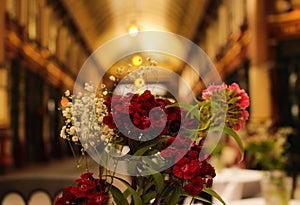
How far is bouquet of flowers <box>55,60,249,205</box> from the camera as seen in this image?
1447 millimetres

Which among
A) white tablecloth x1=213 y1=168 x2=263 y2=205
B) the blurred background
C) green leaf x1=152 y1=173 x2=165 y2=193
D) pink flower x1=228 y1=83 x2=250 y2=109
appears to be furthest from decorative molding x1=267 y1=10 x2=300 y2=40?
green leaf x1=152 y1=173 x2=165 y2=193

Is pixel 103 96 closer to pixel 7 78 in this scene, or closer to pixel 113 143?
pixel 113 143

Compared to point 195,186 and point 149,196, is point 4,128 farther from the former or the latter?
point 195,186

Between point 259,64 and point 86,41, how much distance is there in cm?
1738

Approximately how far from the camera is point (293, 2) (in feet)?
32.2

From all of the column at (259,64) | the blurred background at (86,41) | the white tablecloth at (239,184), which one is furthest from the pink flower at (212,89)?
the column at (259,64)

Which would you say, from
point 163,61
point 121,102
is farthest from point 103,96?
point 163,61

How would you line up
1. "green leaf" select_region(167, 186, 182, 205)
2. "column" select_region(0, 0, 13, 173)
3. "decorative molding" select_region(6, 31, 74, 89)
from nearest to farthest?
1. "green leaf" select_region(167, 186, 182, 205)
2. "column" select_region(0, 0, 13, 173)
3. "decorative molding" select_region(6, 31, 74, 89)

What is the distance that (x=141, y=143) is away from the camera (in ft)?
4.99

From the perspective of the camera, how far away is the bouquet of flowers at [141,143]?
1447mm

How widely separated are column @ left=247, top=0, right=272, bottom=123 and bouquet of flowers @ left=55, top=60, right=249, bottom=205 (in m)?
8.44

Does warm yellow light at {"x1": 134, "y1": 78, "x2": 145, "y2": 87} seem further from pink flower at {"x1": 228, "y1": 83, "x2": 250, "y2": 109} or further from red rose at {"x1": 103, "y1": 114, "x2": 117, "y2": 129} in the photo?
pink flower at {"x1": 228, "y1": 83, "x2": 250, "y2": 109}

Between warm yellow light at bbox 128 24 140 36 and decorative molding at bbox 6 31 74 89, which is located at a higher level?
decorative molding at bbox 6 31 74 89

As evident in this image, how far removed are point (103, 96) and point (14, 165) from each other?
37.9ft
